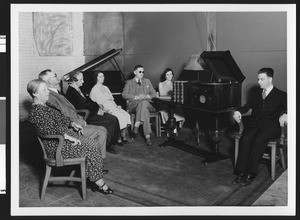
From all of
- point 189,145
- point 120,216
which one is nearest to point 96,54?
point 189,145

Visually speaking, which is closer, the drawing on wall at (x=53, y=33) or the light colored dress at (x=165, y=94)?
the light colored dress at (x=165, y=94)

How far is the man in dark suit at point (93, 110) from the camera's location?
5020mm

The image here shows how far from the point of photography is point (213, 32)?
6.05 metres

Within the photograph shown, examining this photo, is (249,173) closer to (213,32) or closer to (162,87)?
(162,87)

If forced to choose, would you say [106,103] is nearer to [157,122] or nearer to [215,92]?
[157,122]

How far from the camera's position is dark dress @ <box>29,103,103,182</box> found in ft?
11.7

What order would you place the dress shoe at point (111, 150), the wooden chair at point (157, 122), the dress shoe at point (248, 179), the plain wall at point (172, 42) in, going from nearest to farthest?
the dress shoe at point (248, 179) < the dress shoe at point (111, 150) < the plain wall at point (172, 42) < the wooden chair at point (157, 122)

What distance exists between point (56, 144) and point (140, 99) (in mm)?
2458

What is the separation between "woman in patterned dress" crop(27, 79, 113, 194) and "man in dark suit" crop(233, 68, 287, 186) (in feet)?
5.11

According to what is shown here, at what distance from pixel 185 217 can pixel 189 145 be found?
2.06m

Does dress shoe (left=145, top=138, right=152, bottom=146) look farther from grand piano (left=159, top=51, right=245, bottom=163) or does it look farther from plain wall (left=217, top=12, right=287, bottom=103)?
plain wall (left=217, top=12, right=287, bottom=103)

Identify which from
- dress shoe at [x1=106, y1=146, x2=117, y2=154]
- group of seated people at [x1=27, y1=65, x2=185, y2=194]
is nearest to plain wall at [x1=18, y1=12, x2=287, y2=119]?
group of seated people at [x1=27, y1=65, x2=185, y2=194]

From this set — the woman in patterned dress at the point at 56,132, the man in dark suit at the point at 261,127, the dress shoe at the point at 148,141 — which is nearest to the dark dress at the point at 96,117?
the dress shoe at the point at 148,141

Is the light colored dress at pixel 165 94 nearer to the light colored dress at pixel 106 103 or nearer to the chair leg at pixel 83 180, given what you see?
the light colored dress at pixel 106 103
